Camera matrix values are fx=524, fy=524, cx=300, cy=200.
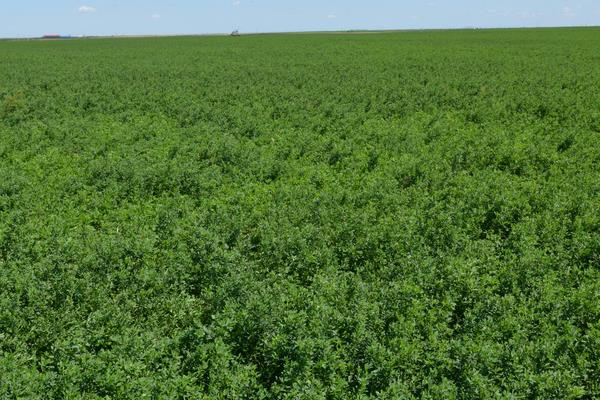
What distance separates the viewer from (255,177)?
1064 cm

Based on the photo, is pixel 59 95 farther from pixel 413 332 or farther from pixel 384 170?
pixel 413 332

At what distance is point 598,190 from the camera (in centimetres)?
896

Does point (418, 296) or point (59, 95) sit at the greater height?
point (59, 95)

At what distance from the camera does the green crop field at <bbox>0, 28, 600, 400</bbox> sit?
4.66m

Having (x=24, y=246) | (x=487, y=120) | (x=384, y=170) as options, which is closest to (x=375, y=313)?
(x=24, y=246)

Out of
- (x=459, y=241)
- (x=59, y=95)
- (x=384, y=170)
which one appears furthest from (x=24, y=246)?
(x=59, y=95)

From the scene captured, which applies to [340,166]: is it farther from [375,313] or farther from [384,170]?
[375,313]

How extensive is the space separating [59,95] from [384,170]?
50.6 ft

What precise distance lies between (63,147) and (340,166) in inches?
271

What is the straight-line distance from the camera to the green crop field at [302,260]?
183 inches

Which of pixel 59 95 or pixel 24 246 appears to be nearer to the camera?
pixel 24 246

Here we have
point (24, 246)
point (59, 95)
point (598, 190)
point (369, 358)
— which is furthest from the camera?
point (59, 95)

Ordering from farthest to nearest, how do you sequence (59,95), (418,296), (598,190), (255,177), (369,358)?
(59,95), (255,177), (598,190), (418,296), (369,358)

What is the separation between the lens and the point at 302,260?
6.89 metres
